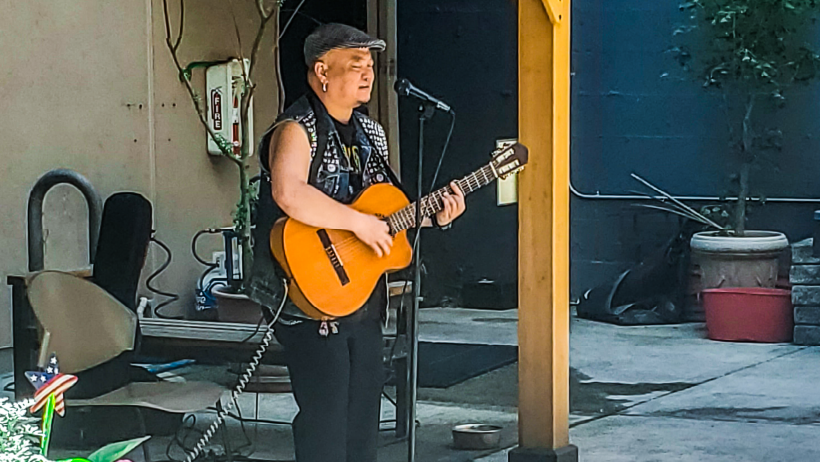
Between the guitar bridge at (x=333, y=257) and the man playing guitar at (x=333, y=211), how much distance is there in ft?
0.24

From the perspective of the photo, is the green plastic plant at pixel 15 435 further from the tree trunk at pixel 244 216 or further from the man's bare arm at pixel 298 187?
the tree trunk at pixel 244 216

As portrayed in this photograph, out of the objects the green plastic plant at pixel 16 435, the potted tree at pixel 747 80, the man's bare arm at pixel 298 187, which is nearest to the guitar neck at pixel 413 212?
the man's bare arm at pixel 298 187

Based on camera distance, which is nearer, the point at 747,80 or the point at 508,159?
the point at 508,159

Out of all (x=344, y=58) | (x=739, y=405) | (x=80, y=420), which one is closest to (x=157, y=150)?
(x=80, y=420)

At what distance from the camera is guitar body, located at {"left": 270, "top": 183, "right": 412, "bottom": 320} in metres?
3.55

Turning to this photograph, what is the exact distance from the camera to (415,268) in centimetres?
372

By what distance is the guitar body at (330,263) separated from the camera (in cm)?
355

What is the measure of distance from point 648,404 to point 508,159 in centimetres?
243

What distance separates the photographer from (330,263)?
12.0ft

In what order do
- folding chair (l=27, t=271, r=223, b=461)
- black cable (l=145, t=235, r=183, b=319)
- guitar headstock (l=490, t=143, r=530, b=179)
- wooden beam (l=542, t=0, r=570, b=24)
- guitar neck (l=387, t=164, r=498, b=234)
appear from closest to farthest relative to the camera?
guitar neck (l=387, t=164, r=498, b=234), guitar headstock (l=490, t=143, r=530, b=179), folding chair (l=27, t=271, r=223, b=461), wooden beam (l=542, t=0, r=570, b=24), black cable (l=145, t=235, r=183, b=319)

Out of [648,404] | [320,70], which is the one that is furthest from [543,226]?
[648,404]

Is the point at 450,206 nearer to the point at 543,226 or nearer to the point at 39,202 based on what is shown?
the point at 543,226

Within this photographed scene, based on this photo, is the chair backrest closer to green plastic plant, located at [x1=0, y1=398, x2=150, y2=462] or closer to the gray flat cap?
the gray flat cap

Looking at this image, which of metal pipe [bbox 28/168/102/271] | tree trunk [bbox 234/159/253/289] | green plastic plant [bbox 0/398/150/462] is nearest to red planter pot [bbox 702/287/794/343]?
tree trunk [bbox 234/159/253/289]
